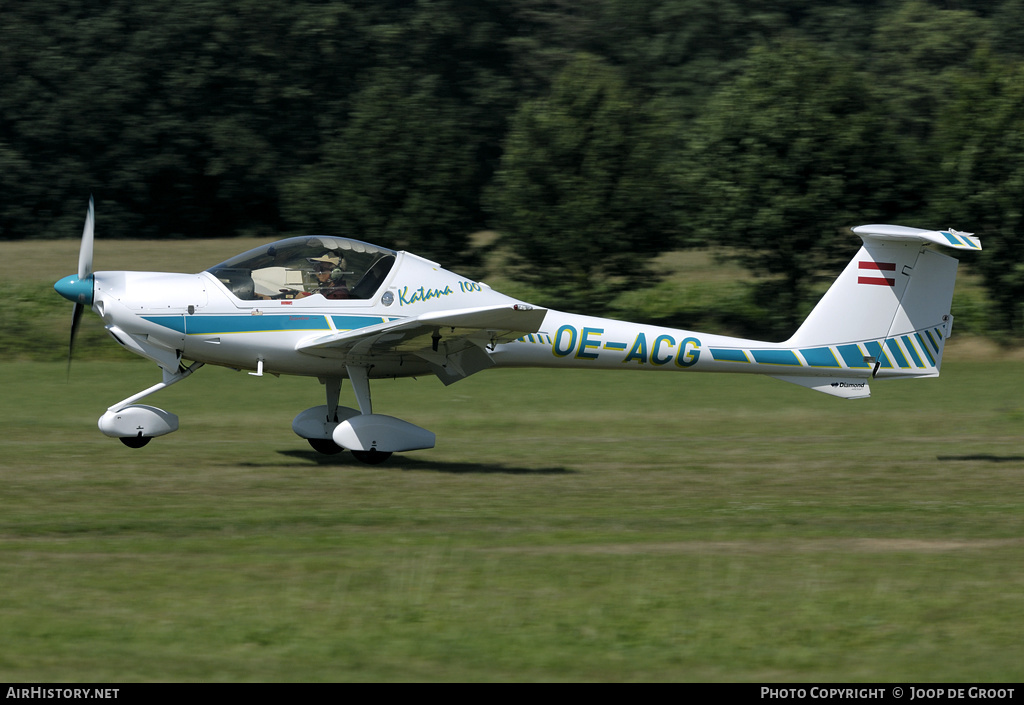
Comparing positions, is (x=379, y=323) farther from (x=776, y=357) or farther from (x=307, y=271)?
(x=776, y=357)

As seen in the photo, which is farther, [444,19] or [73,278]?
[444,19]

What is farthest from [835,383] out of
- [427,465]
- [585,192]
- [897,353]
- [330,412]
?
[585,192]

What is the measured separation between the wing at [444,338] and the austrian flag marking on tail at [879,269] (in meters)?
4.01

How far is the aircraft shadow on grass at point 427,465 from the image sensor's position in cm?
1184

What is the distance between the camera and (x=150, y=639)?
613 cm

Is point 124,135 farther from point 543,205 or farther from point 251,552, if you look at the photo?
point 251,552

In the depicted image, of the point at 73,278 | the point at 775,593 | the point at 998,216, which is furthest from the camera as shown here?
the point at 998,216

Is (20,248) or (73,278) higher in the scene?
(73,278)

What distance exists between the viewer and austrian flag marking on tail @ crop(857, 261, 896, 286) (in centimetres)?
1256

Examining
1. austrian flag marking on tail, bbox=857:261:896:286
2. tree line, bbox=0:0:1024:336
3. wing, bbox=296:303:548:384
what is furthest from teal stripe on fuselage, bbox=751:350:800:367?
tree line, bbox=0:0:1024:336

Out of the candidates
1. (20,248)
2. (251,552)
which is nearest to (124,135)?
(20,248)

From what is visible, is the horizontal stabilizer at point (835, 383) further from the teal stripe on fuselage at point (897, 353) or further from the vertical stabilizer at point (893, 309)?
the teal stripe on fuselage at point (897, 353)
